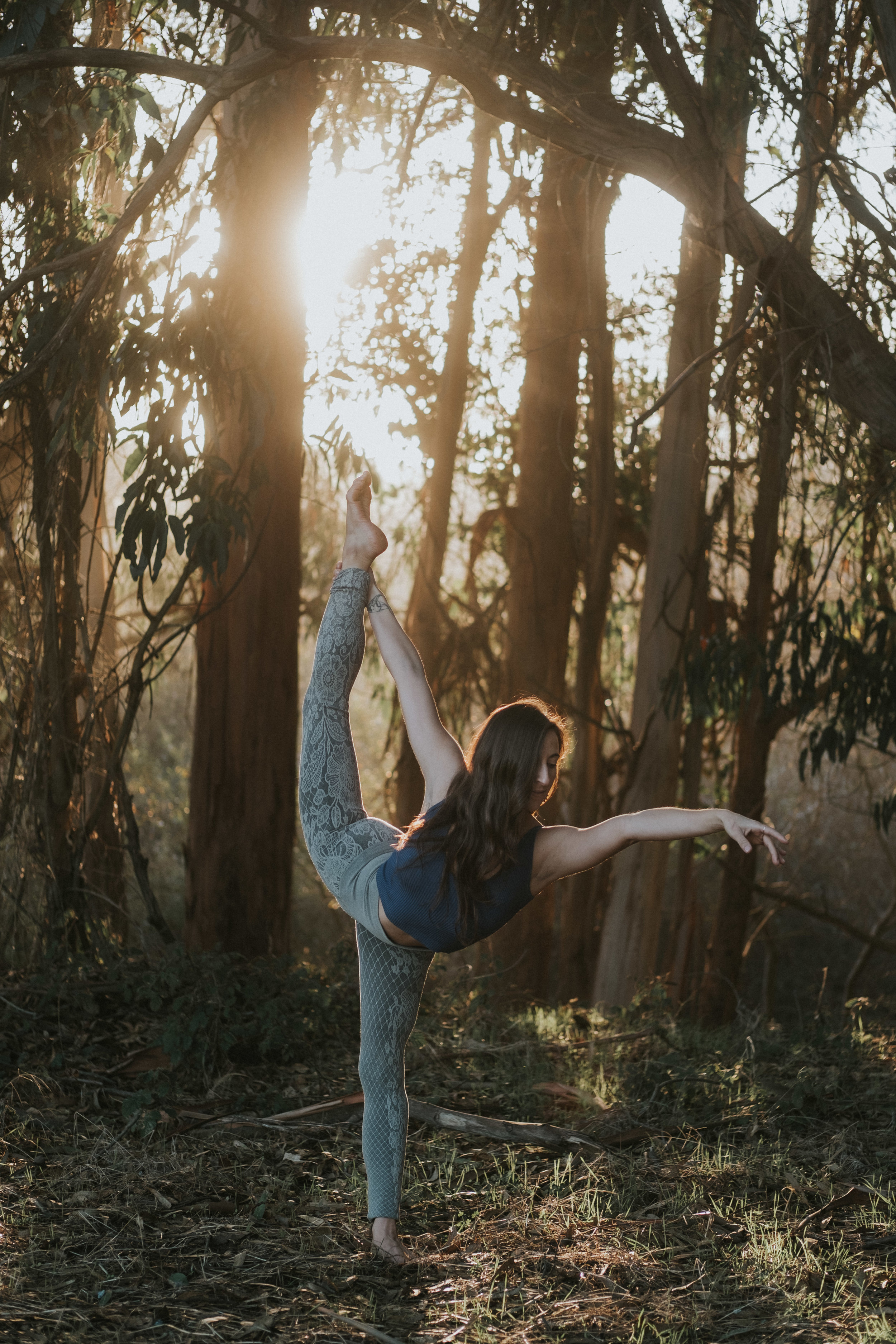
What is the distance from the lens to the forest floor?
2711 mm

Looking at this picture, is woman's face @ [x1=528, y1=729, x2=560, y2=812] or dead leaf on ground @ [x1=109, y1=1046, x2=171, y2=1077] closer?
woman's face @ [x1=528, y1=729, x2=560, y2=812]

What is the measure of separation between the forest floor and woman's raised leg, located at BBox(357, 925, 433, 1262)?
0.14m

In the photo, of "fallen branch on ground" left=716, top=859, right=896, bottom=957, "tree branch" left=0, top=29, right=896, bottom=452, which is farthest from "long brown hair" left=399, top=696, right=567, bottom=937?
"fallen branch on ground" left=716, top=859, right=896, bottom=957

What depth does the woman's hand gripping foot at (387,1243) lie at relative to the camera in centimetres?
295

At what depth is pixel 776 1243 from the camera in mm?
3037

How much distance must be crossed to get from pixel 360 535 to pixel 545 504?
4.97m

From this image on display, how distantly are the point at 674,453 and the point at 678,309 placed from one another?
2.74ft

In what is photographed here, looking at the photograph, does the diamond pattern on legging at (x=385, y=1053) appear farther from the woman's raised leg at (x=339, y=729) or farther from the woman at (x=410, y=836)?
the woman's raised leg at (x=339, y=729)

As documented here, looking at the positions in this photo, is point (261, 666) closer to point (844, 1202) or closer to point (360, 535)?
point (360, 535)

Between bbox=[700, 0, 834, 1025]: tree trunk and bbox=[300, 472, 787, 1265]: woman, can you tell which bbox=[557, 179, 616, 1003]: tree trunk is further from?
bbox=[300, 472, 787, 1265]: woman

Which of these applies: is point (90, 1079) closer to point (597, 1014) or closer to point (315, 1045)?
point (315, 1045)

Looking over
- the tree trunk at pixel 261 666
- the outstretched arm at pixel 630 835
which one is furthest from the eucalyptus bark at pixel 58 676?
the outstretched arm at pixel 630 835

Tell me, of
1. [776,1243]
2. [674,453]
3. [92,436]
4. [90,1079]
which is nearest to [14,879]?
[90,1079]

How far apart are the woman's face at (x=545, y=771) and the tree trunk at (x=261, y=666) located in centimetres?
294
